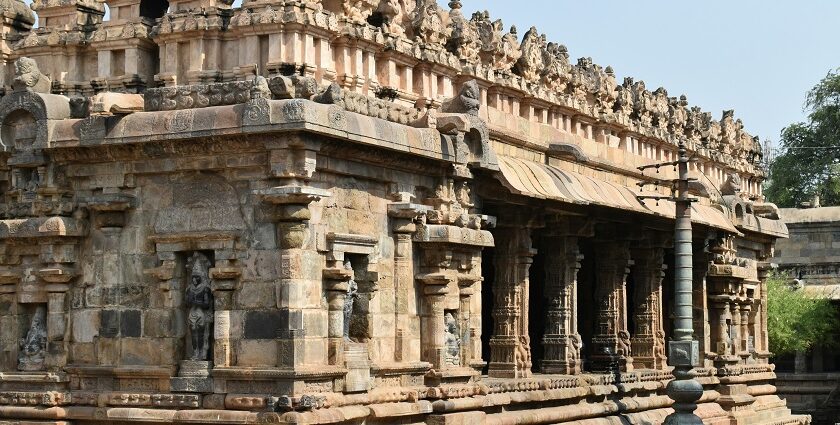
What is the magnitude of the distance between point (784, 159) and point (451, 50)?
41.6 meters

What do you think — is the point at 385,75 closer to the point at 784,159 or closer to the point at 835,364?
the point at 835,364

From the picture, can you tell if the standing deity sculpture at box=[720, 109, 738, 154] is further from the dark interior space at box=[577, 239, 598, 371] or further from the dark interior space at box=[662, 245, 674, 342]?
the dark interior space at box=[577, 239, 598, 371]

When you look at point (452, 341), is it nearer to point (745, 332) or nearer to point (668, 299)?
point (668, 299)

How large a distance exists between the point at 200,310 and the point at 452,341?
147 inches

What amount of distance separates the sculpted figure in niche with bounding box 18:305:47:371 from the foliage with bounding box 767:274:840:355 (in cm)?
2855

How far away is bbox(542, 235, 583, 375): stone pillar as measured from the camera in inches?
883

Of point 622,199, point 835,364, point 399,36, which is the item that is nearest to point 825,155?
point 835,364

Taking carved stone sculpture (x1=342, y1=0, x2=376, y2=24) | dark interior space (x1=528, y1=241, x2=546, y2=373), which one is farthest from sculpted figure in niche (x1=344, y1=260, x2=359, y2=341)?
dark interior space (x1=528, y1=241, x2=546, y2=373)

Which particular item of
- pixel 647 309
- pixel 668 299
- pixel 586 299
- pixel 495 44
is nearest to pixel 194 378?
pixel 495 44

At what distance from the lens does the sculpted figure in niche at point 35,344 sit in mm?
16562

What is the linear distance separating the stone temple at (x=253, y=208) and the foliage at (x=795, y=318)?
22.9 metres

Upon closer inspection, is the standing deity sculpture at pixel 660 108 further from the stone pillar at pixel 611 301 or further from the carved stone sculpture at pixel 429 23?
the carved stone sculpture at pixel 429 23

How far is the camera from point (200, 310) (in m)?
15.5

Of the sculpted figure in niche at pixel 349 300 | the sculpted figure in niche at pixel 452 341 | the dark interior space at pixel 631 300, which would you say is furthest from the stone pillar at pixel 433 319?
the dark interior space at pixel 631 300
